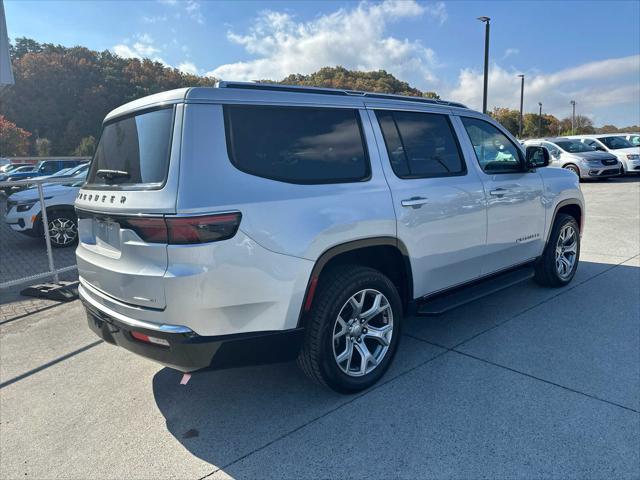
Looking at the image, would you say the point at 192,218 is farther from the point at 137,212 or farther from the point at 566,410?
the point at 566,410

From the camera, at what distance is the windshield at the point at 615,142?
63.2ft

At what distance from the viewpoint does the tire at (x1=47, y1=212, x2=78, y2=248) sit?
870 cm

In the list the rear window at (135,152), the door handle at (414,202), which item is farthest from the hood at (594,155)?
the rear window at (135,152)

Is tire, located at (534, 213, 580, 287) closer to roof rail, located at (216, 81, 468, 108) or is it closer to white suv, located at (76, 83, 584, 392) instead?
white suv, located at (76, 83, 584, 392)

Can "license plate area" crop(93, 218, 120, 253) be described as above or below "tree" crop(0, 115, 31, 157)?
below

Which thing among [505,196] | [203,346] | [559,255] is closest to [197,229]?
[203,346]

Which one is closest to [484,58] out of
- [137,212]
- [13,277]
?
[13,277]

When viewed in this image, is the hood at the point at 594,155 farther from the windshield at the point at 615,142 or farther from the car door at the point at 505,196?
the car door at the point at 505,196

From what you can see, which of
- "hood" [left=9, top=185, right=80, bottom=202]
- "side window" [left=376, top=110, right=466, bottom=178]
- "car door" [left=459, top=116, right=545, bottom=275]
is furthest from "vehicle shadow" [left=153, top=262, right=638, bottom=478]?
"hood" [left=9, top=185, right=80, bottom=202]

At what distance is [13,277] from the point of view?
22.7 feet

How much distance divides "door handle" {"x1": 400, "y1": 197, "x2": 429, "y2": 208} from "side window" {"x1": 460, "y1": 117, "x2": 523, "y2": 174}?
3.23 ft

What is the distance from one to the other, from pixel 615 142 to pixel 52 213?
20.9m

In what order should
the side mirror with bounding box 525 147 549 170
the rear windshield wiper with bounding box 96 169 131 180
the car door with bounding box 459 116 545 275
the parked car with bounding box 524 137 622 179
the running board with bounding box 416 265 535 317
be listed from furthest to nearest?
the parked car with bounding box 524 137 622 179 → the side mirror with bounding box 525 147 549 170 → the car door with bounding box 459 116 545 275 → the running board with bounding box 416 265 535 317 → the rear windshield wiper with bounding box 96 169 131 180

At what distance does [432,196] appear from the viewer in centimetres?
348
